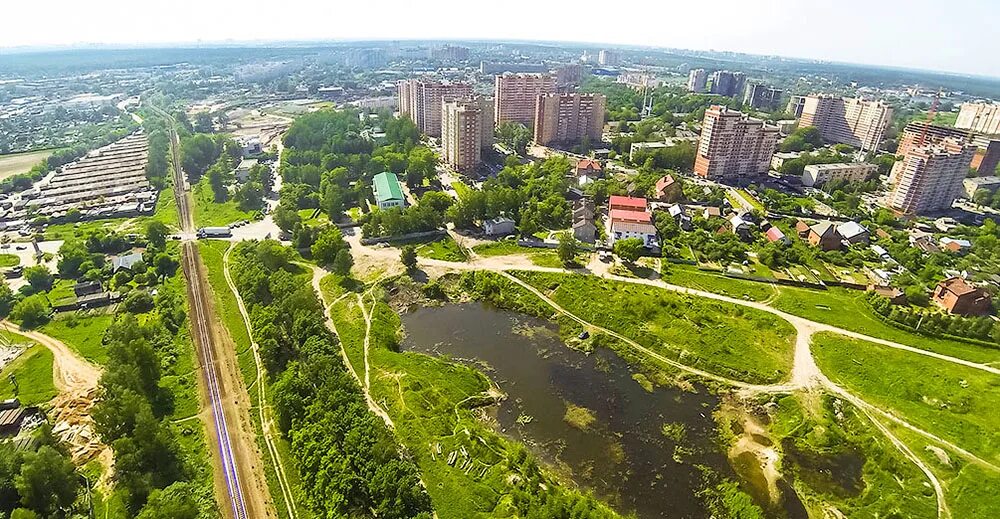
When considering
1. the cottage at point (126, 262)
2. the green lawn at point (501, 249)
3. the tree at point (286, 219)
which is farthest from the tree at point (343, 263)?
the cottage at point (126, 262)

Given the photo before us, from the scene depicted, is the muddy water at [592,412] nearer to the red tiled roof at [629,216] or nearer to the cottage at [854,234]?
the red tiled roof at [629,216]

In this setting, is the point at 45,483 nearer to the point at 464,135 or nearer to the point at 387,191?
the point at 387,191

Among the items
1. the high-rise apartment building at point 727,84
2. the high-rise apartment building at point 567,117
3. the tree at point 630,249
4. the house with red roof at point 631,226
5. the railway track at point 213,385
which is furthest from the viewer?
the high-rise apartment building at point 727,84

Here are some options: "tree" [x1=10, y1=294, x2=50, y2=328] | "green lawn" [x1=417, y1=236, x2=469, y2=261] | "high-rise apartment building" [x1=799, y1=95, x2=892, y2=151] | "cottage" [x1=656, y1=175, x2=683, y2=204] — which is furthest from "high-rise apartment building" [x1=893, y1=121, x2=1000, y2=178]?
"tree" [x1=10, y1=294, x2=50, y2=328]

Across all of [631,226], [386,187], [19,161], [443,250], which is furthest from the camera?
[19,161]

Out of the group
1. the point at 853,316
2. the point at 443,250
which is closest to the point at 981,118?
the point at 853,316

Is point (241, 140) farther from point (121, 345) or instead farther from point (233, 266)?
point (121, 345)
